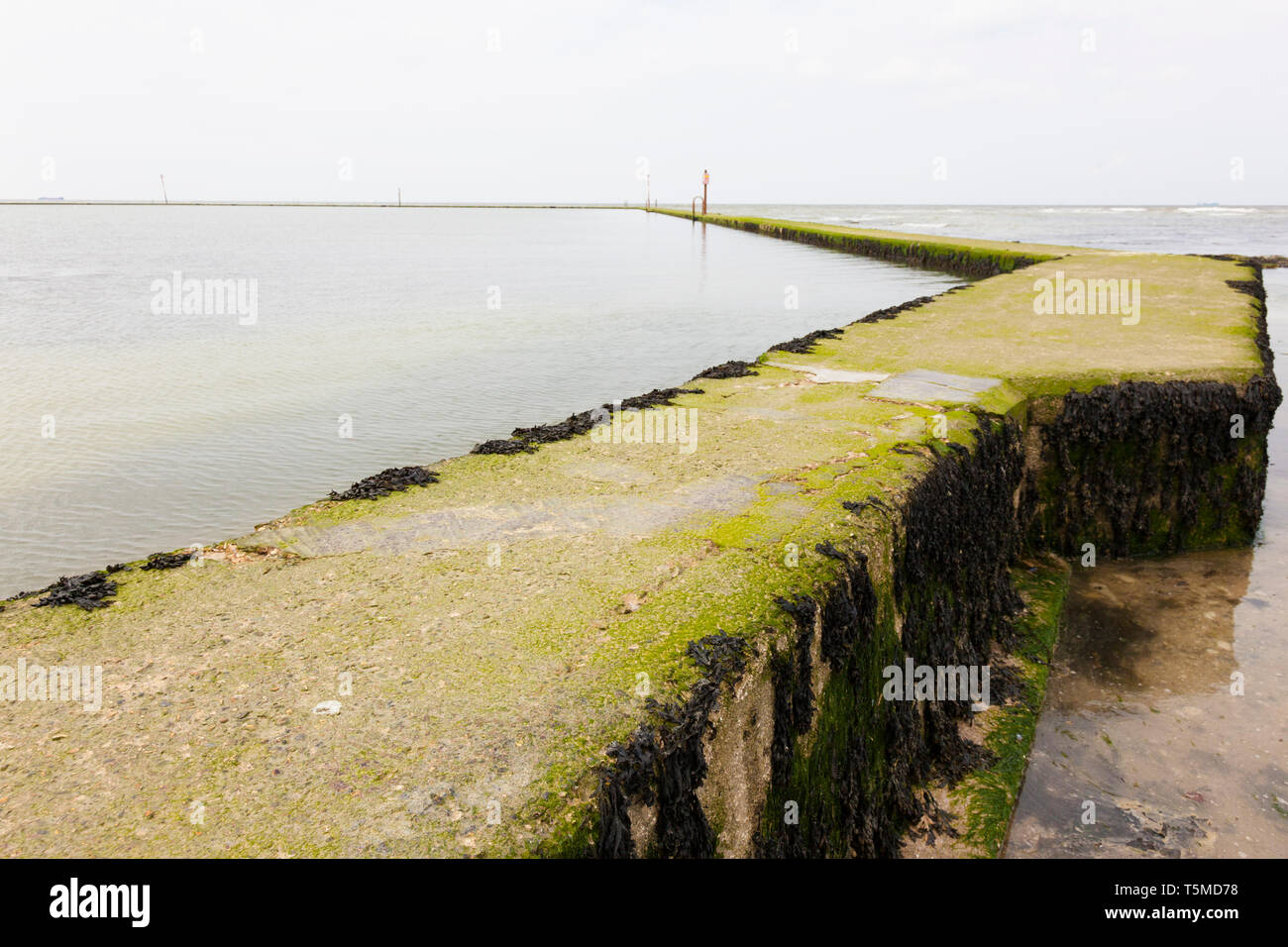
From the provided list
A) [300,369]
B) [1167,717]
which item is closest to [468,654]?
[1167,717]

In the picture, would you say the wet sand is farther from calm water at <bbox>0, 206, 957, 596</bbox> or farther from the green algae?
calm water at <bbox>0, 206, 957, 596</bbox>

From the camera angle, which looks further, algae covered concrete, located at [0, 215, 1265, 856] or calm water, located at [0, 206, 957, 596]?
calm water, located at [0, 206, 957, 596]

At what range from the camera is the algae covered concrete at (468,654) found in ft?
10.7

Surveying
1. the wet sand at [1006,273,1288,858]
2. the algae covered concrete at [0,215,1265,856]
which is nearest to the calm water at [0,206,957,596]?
the algae covered concrete at [0,215,1265,856]

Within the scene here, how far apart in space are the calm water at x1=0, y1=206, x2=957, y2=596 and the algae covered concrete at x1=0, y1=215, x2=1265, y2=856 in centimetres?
386

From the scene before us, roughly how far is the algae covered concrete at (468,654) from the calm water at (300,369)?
12.7 ft

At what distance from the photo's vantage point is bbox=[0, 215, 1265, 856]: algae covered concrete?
10.7 feet

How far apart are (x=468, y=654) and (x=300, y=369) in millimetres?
13521

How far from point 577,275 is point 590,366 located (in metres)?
19.6

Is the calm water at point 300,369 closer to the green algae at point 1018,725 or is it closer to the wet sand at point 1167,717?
the green algae at point 1018,725

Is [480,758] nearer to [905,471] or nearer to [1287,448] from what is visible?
[905,471]

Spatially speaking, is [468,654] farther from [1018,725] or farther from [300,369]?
[300,369]

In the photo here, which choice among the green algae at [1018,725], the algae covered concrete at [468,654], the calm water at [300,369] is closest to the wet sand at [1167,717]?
the green algae at [1018,725]
